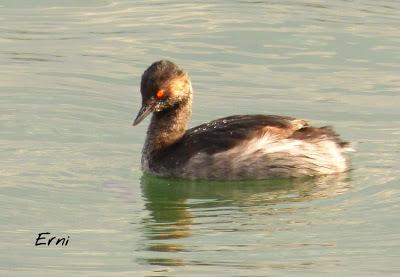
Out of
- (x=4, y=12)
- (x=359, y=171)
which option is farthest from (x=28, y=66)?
(x=359, y=171)

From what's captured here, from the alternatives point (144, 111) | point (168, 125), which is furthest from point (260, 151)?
point (144, 111)

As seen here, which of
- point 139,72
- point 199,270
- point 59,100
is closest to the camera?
point 199,270

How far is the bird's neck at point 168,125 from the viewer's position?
51.5ft

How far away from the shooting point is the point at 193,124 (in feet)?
55.7

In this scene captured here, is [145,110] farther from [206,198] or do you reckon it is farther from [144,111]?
[206,198]

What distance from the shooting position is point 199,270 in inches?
467

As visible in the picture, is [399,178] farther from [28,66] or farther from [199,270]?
[28,66]

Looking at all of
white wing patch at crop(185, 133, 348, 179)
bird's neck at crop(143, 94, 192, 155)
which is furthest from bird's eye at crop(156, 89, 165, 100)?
white wing patch at crop(185, 133, 348, 179)

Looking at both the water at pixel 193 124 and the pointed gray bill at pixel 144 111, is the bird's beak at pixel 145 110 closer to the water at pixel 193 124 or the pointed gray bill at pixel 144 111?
the pointed gray bill at pixel 144 111

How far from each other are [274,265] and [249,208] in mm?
1986

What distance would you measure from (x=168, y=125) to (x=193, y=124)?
1234 mm

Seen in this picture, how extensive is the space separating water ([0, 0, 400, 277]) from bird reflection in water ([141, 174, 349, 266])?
1.1 inches

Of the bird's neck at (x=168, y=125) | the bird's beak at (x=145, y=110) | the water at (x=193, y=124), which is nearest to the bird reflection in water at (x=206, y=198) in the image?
the water at (x=193, y=124)

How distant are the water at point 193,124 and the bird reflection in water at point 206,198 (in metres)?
0.03
